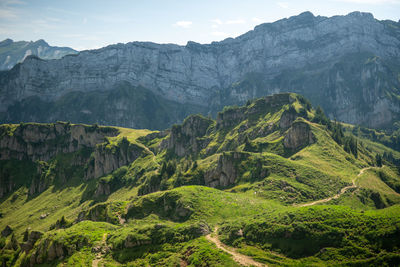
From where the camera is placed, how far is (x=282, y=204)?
98.1 meters

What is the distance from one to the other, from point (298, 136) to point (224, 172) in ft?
147

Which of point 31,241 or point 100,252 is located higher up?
point 100,252

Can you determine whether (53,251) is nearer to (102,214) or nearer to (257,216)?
(102,214)

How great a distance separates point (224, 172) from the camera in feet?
412

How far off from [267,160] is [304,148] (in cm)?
2731

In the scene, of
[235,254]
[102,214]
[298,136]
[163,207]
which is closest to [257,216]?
[235,254]

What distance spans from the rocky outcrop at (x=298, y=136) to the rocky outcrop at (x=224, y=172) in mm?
29716

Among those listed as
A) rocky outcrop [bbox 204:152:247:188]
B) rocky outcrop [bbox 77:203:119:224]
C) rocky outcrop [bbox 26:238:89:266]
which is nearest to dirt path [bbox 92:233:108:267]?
rocky outcrop [bbox 26:238:89:266]

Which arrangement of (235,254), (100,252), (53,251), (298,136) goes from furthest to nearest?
(298,136)
(53,251)
(100,252)
(235,254)

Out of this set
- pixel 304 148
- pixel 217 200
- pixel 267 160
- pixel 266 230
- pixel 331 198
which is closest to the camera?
pixel 266 230

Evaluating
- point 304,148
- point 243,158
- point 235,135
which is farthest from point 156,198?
point 235,135

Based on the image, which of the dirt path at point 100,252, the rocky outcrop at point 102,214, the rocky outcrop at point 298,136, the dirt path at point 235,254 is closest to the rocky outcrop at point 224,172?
the rocky outcrop at point 298,136

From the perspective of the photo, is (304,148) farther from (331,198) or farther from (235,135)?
(235,135)

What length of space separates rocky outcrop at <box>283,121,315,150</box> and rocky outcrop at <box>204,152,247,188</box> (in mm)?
29716
